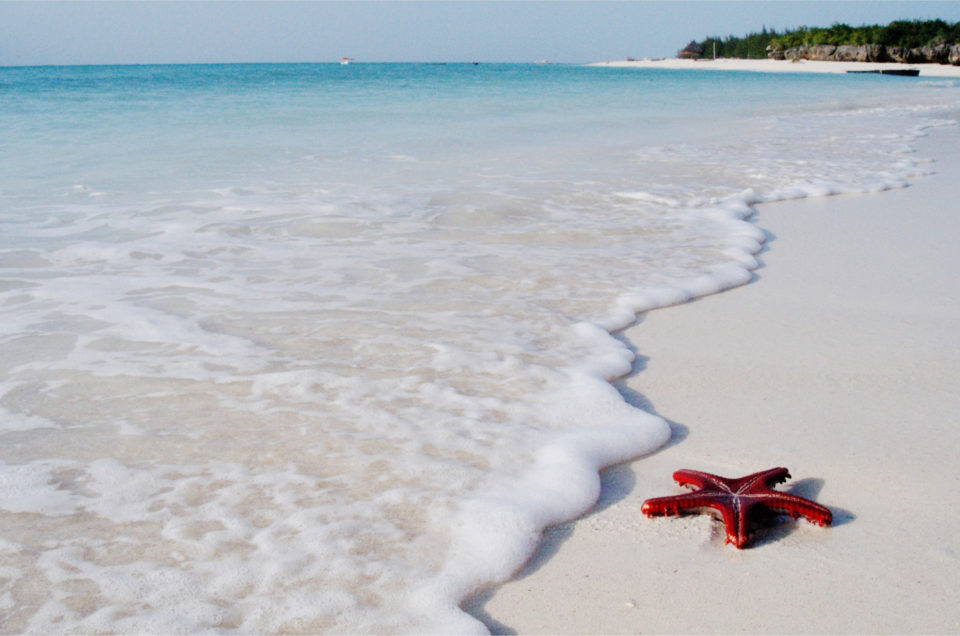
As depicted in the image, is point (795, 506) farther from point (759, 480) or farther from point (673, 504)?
point (673, 504)

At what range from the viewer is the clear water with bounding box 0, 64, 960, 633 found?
208 cm

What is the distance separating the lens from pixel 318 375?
3266 millimetres

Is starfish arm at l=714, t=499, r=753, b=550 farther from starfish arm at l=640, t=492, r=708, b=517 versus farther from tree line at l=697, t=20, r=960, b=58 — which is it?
tree line at l=697, t=20, r=960, b=58

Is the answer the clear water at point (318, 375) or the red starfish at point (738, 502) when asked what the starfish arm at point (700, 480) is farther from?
the clear water at point (318, 375)

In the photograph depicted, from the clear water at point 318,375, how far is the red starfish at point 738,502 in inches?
12.4

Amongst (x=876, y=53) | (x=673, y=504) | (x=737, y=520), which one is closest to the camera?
(x=737, y=520)

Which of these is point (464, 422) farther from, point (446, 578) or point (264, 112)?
point (264, 112)

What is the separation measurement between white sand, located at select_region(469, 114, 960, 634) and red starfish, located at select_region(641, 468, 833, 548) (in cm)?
5

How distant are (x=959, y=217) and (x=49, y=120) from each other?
1620 centimetres

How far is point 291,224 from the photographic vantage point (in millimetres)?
6324

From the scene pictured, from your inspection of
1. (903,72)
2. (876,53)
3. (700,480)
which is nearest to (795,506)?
(700,480)

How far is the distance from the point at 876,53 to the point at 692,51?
4513 cm

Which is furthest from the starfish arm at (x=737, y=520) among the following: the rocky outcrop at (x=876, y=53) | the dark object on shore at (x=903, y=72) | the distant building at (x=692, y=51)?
the distant building at (x=692, y=51)

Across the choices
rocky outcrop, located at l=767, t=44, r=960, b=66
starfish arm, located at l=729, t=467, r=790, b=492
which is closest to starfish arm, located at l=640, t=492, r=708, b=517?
starfish arm, located at l=729, t=467, r=790, b=492
